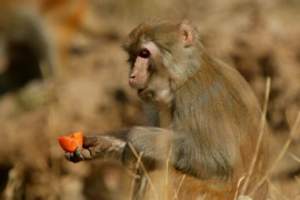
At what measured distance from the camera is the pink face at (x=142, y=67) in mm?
6734

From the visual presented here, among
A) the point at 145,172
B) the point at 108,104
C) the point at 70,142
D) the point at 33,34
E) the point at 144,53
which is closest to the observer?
the point at 145,172

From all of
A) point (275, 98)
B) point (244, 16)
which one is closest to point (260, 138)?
point (275, 98)

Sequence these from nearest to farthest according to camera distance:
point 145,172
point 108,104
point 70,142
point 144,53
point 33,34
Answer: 1. point 145,172
2. point 70,142
3. point 144,53
4. point 108,104
5. point 33,34

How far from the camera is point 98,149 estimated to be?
6816 millimetres

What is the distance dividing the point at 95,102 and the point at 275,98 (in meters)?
1.73

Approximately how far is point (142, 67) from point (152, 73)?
0.08 metres

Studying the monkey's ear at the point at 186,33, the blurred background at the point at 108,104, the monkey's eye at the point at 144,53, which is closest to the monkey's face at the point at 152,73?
the monkey's eye at the point at 144,53

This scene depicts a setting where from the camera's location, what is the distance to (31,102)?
41.4 feet

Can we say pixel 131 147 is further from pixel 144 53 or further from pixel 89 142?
pixel 144 53

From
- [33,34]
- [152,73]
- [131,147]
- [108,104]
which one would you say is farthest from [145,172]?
[33,34]

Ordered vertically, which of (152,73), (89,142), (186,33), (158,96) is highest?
(186,33)

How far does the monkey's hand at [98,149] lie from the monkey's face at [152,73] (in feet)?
1.08

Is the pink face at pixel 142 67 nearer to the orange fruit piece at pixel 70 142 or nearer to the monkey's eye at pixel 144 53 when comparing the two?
the monkey's eye at pixel 144 53

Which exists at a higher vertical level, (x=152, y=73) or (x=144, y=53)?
(x=144, y=53)
